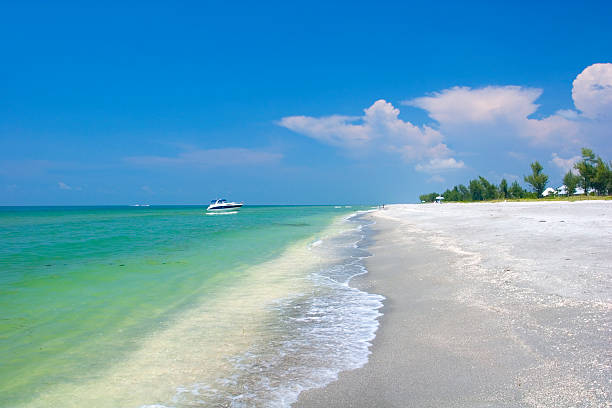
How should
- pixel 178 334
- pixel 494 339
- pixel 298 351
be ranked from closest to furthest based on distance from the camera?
pixel 494 339 → pixel 298 351 → pixel 178 334

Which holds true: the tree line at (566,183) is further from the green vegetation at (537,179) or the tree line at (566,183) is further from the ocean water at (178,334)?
the ocean water at (178,334)

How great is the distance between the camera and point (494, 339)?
4.89 metres

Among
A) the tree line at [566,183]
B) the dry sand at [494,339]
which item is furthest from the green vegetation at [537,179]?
the dry sand at [494,339]

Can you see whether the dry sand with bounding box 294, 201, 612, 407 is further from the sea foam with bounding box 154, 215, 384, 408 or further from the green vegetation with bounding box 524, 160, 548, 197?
the green vegetation with bounding box 524, 160, 548, 197

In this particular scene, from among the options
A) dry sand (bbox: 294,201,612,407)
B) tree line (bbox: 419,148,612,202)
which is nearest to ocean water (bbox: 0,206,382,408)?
dry sand (bbox: 294,201,612,407)

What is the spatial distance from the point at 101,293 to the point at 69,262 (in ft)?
24.5

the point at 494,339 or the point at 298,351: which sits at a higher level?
the point at 494,339

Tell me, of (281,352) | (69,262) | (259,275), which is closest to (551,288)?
(281,352)

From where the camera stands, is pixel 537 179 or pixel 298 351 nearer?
pixel 298 351

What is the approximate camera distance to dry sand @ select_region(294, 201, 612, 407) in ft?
11.8

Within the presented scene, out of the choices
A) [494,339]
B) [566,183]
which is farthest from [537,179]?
[494,339]

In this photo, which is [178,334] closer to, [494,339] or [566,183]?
[494,339]

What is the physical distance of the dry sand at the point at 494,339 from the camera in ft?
11.8

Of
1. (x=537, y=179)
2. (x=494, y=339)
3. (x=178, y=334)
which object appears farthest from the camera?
(x=537, y=179)
